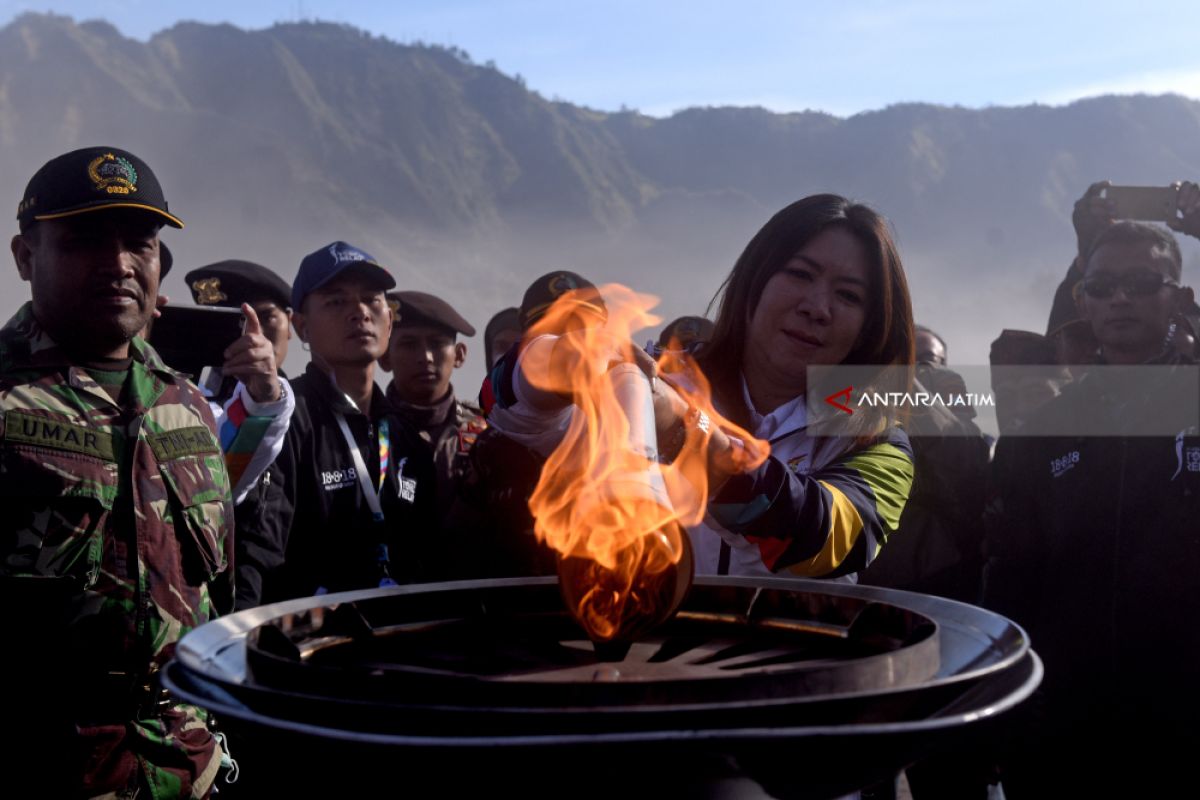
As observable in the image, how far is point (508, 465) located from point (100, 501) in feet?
3.61

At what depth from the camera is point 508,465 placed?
2.99 meters

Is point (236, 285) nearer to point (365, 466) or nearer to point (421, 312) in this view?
point (421, 312)

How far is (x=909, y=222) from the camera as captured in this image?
7931 centimetres

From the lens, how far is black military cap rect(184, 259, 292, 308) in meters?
4.59

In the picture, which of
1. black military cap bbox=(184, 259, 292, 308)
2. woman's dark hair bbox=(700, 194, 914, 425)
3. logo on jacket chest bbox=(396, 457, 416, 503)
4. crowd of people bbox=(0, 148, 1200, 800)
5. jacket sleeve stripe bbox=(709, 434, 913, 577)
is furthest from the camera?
black military cap bbox=(184, 259, 292, 308)

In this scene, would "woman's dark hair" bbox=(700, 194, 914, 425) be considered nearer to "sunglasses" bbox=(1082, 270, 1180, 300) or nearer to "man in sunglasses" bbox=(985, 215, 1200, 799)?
"man in sunglasses" bbox=(985, 215, 1200, 799)

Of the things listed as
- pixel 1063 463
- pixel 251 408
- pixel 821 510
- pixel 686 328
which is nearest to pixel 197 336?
pixel 251 408

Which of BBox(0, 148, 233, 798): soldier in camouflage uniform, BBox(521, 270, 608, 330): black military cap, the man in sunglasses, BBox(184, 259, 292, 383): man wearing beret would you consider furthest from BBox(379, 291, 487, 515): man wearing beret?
the man in sunglasses

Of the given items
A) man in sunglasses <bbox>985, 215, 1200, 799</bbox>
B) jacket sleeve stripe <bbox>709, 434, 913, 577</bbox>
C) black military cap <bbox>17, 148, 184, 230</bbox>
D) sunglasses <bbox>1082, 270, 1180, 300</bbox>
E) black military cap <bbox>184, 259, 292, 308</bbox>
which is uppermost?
black military cap <bbox>17, 148, 184, 230</bbox>

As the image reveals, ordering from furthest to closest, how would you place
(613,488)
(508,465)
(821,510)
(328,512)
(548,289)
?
1. (548,289)
2. (328,512)
3. (508,465)
4. (821,510)
5. (613,488)

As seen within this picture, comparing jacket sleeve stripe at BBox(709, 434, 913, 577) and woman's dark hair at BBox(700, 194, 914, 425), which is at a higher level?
woman's dark hair at BBox(700, 194, 914, 425)

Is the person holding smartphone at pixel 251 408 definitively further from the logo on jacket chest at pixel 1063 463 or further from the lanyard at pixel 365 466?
the logo on jacket chest at pixel 1063 463

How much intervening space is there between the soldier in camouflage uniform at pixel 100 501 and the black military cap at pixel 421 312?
221 cm

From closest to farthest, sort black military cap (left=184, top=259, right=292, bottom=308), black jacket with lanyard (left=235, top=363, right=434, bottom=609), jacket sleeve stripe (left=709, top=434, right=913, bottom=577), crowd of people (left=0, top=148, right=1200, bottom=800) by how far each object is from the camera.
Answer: jacket sleeve stripe (left=709, top=434, right=913, bottom=577) → crowd of people (left=0, top=148, right=1200, bottom=800) → black jacket with lanyard (left=235, top=363, right=434, bottom=609) → black military cap (left=184, top=259, right=292, bottom=308)
